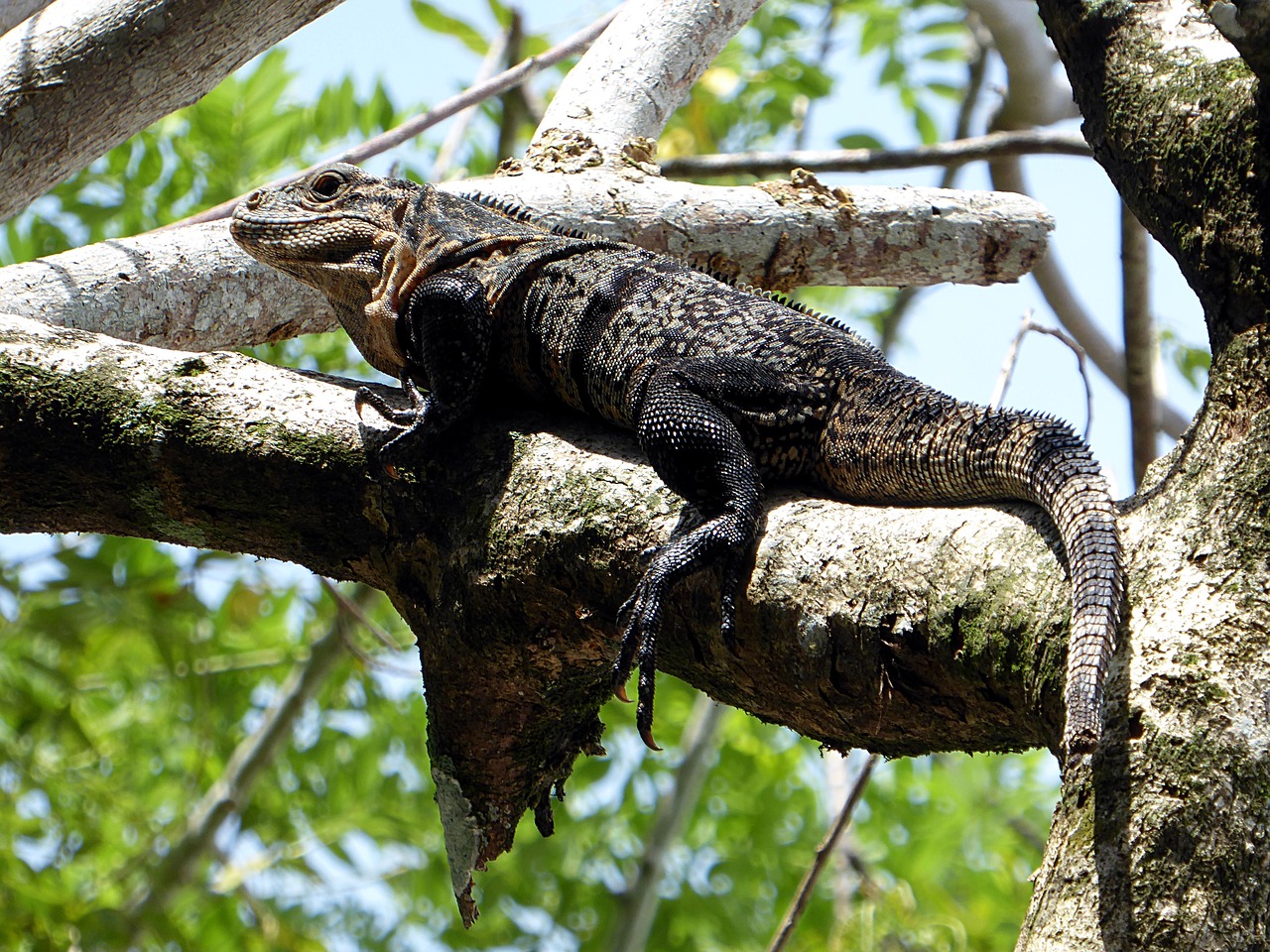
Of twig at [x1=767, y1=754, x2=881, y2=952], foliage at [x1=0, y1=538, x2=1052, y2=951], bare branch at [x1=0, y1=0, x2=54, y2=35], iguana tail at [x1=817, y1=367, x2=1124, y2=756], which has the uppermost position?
iguana tail at [x1=817, y1=367, x2=1124, y2=756]

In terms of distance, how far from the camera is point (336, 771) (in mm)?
9398

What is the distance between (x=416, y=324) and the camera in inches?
173

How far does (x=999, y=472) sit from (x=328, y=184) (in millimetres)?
3231

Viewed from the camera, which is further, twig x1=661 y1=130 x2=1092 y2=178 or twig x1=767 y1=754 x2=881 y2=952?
twig x1=661 y1=130 x2=1092 y2=178

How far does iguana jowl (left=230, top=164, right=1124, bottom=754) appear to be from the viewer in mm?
2957

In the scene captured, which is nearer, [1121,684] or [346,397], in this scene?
[1121,684]

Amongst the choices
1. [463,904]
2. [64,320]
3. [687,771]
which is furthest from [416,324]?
[687,771]

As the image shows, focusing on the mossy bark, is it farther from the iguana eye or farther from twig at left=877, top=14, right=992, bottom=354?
twig at left=877, top=14, right=992, bottom=354

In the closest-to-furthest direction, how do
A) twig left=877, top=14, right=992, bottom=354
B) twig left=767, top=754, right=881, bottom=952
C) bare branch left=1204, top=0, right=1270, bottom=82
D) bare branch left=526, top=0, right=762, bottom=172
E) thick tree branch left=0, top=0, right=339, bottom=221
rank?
bare branch left=1204, top=0, right=1270, bottom=82 → twig left=767, top=754, right=881, bottom=952 → thick tree branch left=0, top=0, right=339, bottom=221 → bare branch left=526, top=0, right=762, bottom=172 → twig left=877, top=14, right=992, bottom=354

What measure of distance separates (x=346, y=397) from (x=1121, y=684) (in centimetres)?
235

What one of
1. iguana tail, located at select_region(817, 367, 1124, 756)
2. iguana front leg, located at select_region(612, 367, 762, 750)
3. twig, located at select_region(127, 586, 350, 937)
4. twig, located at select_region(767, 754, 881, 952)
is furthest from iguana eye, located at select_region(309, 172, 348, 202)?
twig, located at select_region(127, 586, 350, 937)

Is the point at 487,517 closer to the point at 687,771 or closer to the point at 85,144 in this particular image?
the point at 85,144

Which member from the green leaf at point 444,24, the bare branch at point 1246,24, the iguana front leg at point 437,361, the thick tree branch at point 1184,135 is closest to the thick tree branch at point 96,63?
the iguana front leg at point 437,361

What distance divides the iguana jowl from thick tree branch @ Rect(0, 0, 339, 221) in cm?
59
